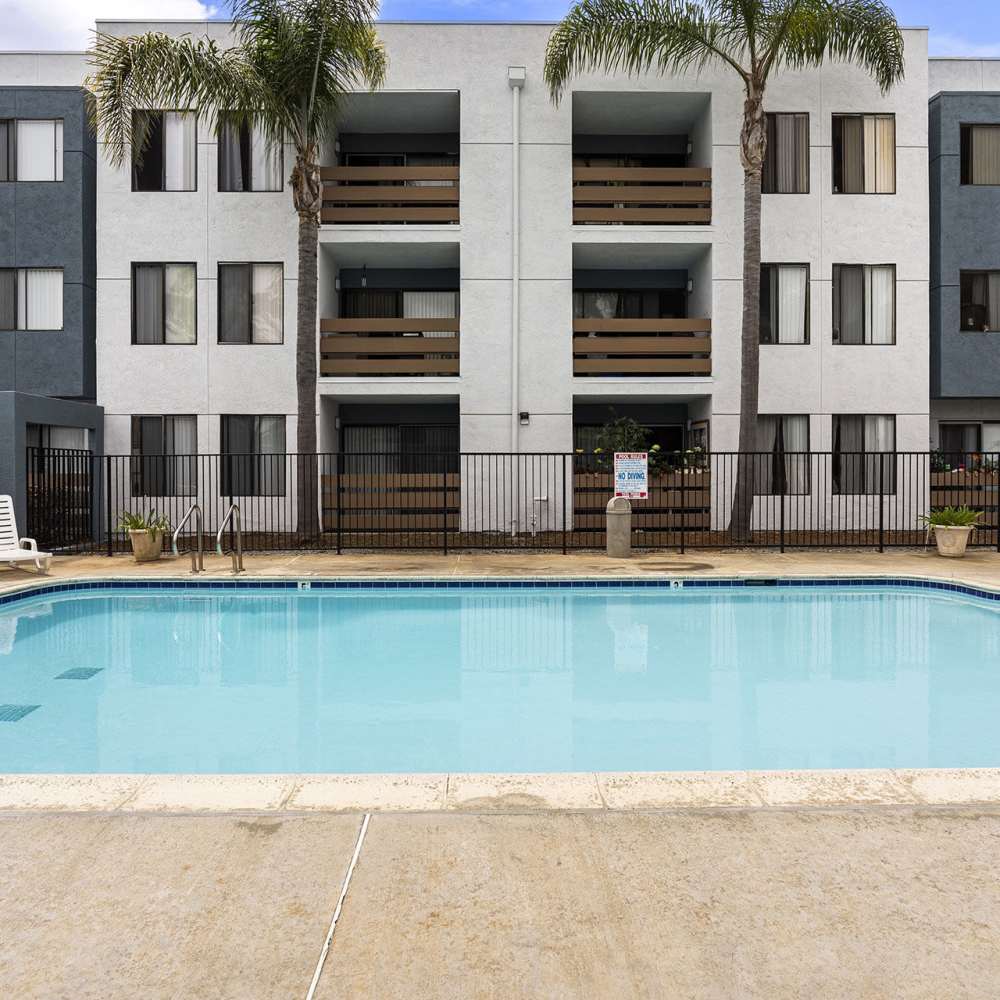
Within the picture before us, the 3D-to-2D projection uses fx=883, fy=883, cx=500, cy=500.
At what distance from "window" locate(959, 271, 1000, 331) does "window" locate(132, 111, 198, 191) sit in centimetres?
1719

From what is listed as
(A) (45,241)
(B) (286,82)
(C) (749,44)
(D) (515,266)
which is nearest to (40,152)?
(A) (45,241)

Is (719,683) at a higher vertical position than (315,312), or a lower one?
lower

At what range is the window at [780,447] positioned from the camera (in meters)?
19.2

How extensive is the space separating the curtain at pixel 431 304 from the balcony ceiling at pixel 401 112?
149 inches

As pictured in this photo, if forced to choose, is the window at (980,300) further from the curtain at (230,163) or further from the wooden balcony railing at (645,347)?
the curtain at (230,163)

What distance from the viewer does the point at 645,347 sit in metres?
19.0

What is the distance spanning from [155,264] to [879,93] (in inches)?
638

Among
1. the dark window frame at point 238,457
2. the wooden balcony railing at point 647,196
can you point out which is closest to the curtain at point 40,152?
the dark window frame at point 238,457

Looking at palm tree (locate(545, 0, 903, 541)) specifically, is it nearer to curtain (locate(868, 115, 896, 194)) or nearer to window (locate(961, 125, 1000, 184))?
curtain (locate(868, 115, 896, 194))

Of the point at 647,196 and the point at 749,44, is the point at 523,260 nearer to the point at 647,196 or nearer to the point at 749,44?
the point at 647,196

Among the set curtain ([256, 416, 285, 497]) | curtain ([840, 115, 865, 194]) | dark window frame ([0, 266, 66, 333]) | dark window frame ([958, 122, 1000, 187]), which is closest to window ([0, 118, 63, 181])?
dark window frame ([0, 266, 66, 333])

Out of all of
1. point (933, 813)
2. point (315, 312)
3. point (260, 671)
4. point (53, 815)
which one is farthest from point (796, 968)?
point (315, 312)

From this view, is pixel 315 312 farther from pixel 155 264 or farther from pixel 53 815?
pixel 53 815

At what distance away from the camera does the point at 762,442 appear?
1931cm
